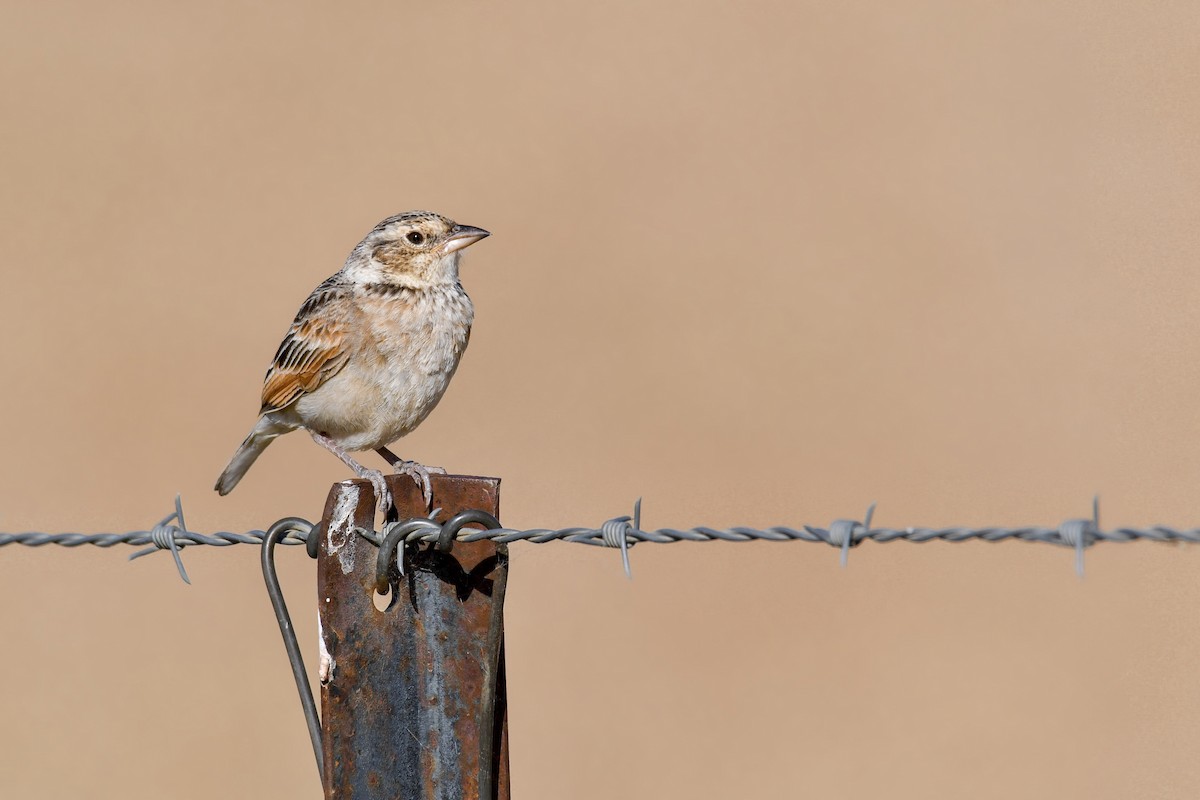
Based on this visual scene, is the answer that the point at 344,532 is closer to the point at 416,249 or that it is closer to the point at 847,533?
the point at 847,533

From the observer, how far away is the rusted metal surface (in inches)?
143

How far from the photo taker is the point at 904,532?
10.8 feet

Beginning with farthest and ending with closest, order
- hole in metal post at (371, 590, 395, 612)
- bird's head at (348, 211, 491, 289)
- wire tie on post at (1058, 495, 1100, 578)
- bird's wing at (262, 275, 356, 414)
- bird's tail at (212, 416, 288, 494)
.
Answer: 1. bird's tail at (212, 416, 288, 494)
2. bird's head at (348, 211, 491, 289)
3. bird's wing at (262, 275, 356, 414)
4. hole in metal post at (371, 590, 395, 612)
5. wire tie on post at (1058, 495, 1100, 578)

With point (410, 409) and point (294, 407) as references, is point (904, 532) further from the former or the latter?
point (294, 407)

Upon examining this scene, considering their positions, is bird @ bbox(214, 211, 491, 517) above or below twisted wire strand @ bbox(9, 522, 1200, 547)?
above

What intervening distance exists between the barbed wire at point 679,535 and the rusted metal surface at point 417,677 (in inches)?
2.7

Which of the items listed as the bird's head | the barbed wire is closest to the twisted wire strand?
the barbed wire

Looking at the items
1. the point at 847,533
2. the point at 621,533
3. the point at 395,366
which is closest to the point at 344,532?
the point at 621,533

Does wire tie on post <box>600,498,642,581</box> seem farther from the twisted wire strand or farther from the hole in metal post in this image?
the hole in metal post

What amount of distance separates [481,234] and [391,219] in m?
0.44

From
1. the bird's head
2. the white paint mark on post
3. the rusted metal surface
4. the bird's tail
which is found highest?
the bird's head

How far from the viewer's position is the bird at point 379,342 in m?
6.33

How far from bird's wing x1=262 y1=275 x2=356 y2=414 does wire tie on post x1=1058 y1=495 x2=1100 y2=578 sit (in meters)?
3.93

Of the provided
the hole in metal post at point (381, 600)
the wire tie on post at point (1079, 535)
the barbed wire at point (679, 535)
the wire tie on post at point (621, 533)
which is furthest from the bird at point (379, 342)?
the wire tie on post at point (1079, 535)
